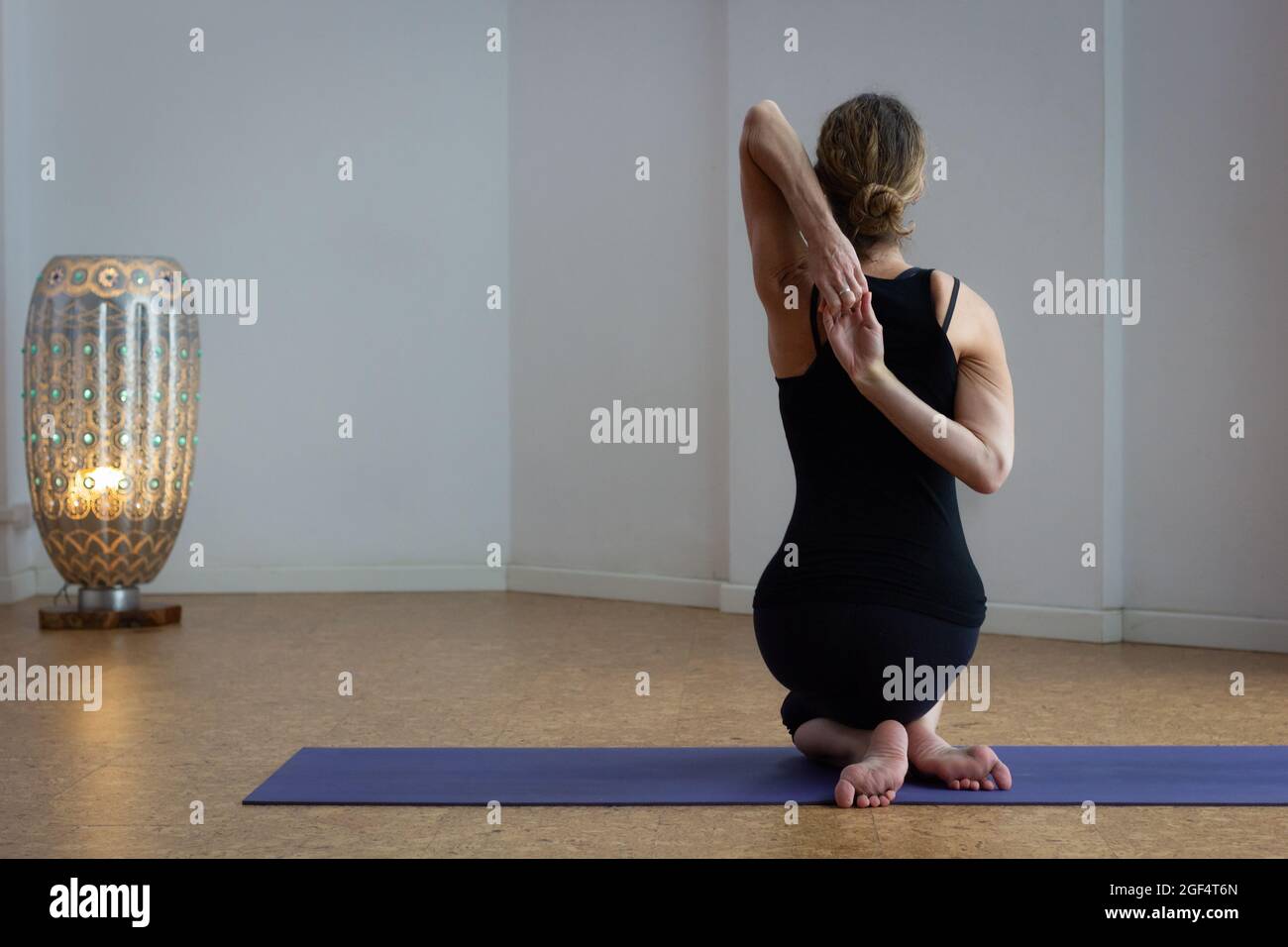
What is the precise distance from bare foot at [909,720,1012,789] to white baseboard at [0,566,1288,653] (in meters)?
2.13

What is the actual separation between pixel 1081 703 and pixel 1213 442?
4.28 feet

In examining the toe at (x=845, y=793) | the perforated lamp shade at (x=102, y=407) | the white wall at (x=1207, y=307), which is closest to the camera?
the toe at (x=845, y=793)

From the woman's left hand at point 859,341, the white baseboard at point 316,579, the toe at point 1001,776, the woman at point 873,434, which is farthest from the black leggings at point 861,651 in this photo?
the white baseboard at point 316,579

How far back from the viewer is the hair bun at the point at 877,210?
248cm

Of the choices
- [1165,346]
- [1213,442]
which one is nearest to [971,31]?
[1165,346]

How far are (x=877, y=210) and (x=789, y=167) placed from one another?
0.53ft

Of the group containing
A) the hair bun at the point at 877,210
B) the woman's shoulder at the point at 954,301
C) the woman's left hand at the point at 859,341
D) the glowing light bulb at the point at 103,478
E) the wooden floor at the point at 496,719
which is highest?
the hair bun at the point at 877,210

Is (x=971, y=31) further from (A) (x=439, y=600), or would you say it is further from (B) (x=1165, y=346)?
(A) (x=439, y=600)

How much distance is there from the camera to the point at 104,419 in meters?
4.93

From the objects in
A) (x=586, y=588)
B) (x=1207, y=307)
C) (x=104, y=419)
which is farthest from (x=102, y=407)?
(x=1207, y=307)

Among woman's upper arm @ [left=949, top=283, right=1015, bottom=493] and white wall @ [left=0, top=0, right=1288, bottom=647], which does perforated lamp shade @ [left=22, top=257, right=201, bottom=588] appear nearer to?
white wall @ [left=0, top=0, right=1288, bottom=647]

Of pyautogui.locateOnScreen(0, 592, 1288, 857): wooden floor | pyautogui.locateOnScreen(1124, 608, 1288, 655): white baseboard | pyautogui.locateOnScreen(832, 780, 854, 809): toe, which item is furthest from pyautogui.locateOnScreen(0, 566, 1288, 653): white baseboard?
pyautogui.locateOnScreen(832, 780, 854, 809): toe

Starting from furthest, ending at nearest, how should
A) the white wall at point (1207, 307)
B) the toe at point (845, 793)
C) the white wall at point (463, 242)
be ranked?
the white wall at point (463, 242) → the white wall at point (1207, 307) → the toe at point (845, 793)

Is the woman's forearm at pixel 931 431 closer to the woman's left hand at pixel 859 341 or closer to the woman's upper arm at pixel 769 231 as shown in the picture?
the woman's left hand at pixel 859 341
